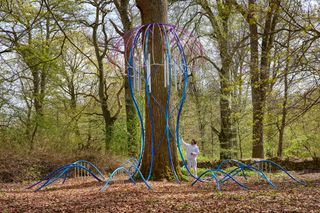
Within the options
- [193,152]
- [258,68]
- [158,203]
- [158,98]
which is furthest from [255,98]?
[158,203]

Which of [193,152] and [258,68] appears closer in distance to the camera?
[258,68]

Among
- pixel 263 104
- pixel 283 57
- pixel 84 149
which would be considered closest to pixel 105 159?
pixel 84 149

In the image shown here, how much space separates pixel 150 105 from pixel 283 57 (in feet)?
12.4

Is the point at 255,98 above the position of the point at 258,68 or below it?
below

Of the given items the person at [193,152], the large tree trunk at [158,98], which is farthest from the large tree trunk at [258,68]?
the large tree trunk at [158,98]

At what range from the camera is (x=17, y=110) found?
1508 cm

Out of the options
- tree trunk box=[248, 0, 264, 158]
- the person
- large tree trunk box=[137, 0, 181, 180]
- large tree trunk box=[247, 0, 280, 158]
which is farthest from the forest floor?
tree trunk box=[248, 0, 264, 158]

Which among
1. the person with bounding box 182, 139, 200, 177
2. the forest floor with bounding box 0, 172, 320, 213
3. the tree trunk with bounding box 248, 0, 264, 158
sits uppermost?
the tree trunk with bounding box 248, 0, 264, 158

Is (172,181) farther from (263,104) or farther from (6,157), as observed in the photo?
(6,157)

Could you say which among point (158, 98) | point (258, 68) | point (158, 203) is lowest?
point (158, 203)

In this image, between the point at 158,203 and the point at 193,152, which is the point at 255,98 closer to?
the point at 193,152

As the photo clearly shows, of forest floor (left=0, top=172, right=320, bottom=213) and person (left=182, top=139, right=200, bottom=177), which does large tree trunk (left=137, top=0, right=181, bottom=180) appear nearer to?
forest floor (left=0, top=172, right=320, bottom=213)

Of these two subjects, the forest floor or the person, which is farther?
the person

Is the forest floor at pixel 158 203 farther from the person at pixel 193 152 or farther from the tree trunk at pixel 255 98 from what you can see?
the tree trunk at pixel 255 98
